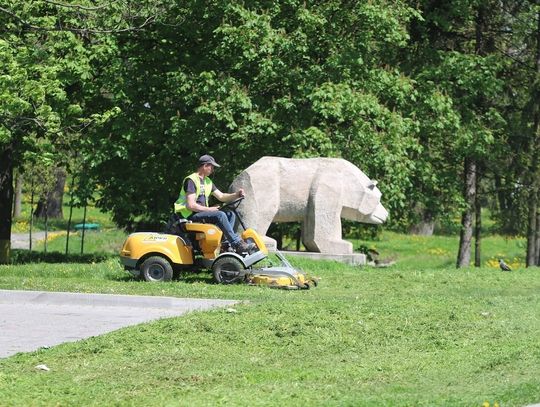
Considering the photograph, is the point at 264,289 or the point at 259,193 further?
the point at 259,193

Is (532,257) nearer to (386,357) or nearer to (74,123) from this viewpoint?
(74,123)

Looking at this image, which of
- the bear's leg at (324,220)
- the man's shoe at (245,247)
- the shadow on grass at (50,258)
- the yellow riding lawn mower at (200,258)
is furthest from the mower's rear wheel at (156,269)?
the shadow on grass at (50,258)

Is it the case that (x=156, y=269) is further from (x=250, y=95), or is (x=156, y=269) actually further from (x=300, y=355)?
(x=250, y=95)

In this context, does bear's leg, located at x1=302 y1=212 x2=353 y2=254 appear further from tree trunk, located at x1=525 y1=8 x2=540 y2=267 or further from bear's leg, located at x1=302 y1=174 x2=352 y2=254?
tree trunk, located at x1=525 y1=8 x2=540 y2=267

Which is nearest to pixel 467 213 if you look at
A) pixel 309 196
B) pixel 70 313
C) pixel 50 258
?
pixel 309 196

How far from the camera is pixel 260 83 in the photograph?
2481 centimetres

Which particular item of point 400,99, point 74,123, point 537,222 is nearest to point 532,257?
point 537,222

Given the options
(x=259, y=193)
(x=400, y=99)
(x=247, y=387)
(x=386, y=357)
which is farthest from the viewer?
(x=400, y=99)

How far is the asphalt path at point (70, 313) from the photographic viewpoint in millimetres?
12594

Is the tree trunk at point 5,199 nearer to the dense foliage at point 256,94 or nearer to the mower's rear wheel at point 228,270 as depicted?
the dense foliage at point 256,94

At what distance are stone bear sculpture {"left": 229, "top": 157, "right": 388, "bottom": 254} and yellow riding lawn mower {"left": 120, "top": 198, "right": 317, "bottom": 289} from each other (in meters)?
3.45

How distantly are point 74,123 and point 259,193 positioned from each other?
16.1ft

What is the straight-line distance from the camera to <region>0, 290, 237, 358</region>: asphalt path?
1259 centimetres

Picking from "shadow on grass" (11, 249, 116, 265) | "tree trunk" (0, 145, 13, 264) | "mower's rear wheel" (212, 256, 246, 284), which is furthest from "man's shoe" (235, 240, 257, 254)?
"tree trunk" (0, 145, 13, 264)
